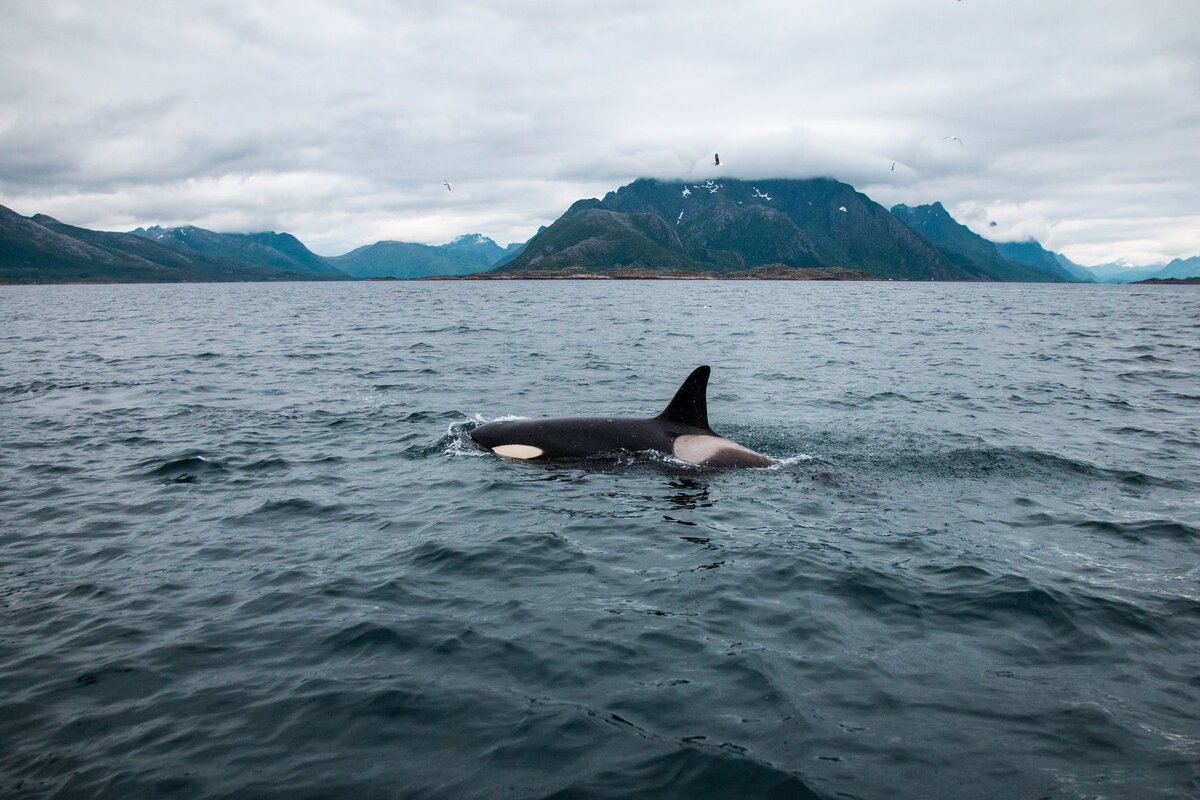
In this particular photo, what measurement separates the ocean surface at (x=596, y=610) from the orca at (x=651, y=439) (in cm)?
53

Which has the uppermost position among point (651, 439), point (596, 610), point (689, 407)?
point (689, 407)

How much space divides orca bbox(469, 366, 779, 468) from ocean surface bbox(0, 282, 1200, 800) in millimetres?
535

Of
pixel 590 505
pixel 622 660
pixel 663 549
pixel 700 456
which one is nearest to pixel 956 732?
pixel 622 660

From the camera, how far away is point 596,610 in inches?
354

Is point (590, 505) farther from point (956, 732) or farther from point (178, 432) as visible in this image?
point (178, 432)

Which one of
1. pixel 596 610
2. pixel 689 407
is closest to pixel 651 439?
pixel 689 407

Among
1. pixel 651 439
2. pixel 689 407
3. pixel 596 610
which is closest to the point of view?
pixel 596 610

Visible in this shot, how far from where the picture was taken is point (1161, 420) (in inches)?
829

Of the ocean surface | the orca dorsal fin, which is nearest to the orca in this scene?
the orca dorsal fin

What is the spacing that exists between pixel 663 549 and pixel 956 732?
5114mm

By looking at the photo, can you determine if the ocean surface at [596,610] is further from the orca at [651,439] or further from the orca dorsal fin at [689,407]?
the orca dorsal fin at [689,407]

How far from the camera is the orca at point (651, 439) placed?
1543 cm

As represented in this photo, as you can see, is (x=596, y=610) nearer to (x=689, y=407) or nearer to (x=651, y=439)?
(x=651, y=439)

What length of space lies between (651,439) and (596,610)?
22.7ft
